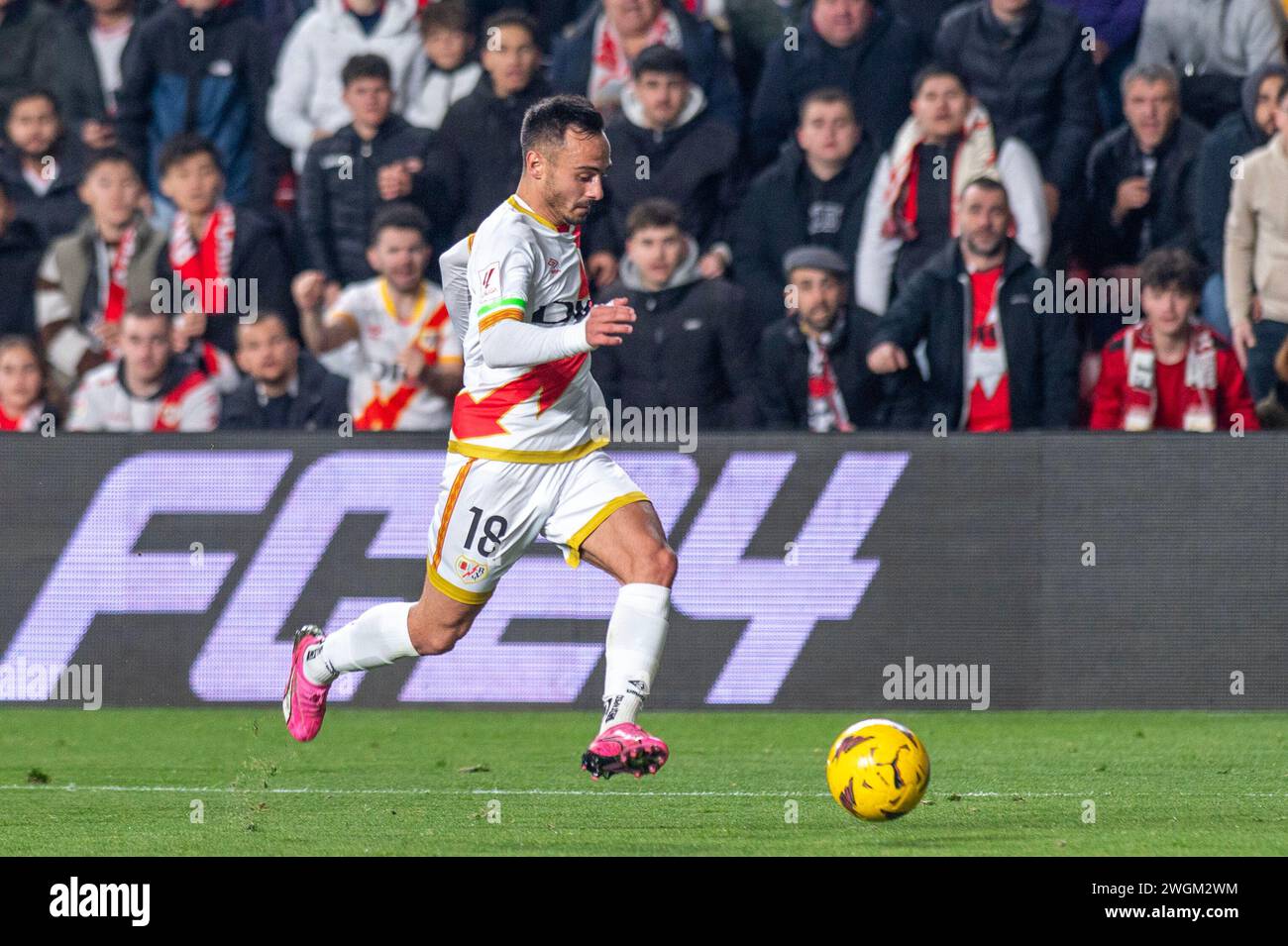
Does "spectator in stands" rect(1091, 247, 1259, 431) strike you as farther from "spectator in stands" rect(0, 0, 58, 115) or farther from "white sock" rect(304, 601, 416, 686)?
"spectator in stands" rect(0, 0, 58, 115)

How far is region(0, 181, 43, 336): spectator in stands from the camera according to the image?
1205cm

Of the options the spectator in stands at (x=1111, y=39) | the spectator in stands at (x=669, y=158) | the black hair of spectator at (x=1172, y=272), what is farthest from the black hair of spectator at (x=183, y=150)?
the black hair of spectator at (x=1172, y=272)

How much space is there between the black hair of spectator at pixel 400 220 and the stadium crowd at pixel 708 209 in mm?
24

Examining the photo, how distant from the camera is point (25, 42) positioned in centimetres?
1257

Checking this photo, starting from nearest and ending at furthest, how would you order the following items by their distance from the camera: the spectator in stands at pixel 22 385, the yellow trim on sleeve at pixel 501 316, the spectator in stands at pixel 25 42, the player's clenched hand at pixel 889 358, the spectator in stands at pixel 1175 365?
the yellow trim on sleeve at pixel 501 316 < the spectator in stands at pixel 1175 365 < the player's clenched hand at pixel 889 358 < the spectator in stands at pixel 22 385 < the spectator in stands at pixel 25 42

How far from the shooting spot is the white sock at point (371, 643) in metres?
7.27

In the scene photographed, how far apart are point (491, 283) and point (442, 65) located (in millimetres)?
5728

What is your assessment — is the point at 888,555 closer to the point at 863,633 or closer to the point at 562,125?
the point at 863,633

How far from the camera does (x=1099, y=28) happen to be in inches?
469

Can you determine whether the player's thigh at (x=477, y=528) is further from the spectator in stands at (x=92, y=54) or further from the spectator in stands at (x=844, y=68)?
the spectator in stands at (x=92, y=54)

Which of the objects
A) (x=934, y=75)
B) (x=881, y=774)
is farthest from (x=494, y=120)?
(x=881, y=774)

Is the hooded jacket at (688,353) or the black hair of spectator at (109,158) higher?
the black hair of spectator at (109,158)

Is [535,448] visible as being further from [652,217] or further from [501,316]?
[652,217]

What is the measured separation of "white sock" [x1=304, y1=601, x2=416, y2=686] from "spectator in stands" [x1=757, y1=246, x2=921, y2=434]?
4430 mm
